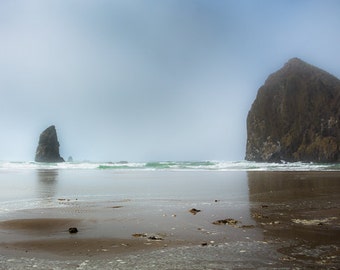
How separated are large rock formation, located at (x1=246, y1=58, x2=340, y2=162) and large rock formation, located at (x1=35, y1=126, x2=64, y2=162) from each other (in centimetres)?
6170

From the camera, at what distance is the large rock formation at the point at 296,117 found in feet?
257

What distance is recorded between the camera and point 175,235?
7629 mm

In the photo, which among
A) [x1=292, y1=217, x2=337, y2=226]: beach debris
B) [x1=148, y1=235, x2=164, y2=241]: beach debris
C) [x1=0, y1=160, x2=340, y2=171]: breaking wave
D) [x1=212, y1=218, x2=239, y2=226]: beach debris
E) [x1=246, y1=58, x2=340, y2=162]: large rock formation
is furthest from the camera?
[x1=246, y1=58, x2=340, y2=162]: large rock formation

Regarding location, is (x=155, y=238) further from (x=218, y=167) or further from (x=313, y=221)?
(x=218, y=167)

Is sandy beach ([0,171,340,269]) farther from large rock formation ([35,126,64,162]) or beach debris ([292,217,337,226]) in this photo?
large rock formation ([35,126,64,162])

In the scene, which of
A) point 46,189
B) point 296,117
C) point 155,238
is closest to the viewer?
point 155,238

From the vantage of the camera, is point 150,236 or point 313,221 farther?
point 313,221

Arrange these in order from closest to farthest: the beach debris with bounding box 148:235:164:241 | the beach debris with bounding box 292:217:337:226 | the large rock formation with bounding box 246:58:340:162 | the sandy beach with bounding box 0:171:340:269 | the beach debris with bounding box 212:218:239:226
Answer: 1. the sandy beach with bounding box 0:171:340:269
2. the beach debris with bounding box 148:235:164:241
3. the beach debris with bounding box 292:217:337:226
4. the beach debris with bounding box 212:218:239:226
5. the large rock formation with bounding box 246:58:340:162

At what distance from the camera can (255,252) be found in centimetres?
598

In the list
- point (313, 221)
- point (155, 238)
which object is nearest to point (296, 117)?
point (313, 221)

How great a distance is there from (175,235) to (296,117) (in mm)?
87411

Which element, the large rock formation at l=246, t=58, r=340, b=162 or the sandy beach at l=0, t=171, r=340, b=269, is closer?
the sandy beach at l=0, t=171, r=340, b=269

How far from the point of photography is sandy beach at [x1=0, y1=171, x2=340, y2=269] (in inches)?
217

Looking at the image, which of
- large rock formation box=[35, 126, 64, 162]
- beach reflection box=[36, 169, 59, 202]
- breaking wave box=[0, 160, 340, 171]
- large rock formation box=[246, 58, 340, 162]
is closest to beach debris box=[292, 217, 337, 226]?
beach reflection box=[36, 169, 59, 202]
